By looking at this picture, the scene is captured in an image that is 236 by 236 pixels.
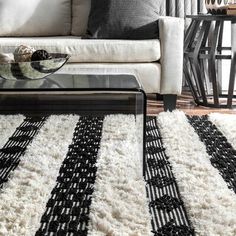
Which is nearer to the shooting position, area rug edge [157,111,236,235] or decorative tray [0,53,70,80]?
area rug edge [157,111,236,235]

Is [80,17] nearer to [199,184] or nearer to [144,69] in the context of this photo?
[144,69]

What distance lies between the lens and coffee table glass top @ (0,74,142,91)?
195cm

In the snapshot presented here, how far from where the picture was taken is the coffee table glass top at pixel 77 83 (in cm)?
195

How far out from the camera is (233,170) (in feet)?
6.92

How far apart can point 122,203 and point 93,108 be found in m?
1.72

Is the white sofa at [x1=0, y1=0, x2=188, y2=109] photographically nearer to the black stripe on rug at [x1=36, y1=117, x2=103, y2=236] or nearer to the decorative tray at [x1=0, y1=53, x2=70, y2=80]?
the black stripe on rug at [x1=36, y1=117, x2=103, y2=236]

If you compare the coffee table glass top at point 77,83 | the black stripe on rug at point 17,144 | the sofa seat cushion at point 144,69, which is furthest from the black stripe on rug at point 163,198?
the sofa seat cushion at point 144,69

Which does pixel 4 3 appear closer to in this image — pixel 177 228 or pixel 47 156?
pixel 47 156

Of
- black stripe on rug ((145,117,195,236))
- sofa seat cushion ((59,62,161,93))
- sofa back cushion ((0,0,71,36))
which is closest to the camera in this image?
black stripe on rug ((145,117,195,236))

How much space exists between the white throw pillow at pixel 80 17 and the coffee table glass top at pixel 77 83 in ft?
5.12

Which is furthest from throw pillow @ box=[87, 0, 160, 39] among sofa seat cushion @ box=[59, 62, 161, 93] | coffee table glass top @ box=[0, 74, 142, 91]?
coffee table glass top @ box=[0, 74, 142, 91]

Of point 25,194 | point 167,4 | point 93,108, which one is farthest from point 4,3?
point 25,194

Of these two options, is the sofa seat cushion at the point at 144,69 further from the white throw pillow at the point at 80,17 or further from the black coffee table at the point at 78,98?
the white throw pillow at the point at 80,17

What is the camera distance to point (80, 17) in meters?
3.78
